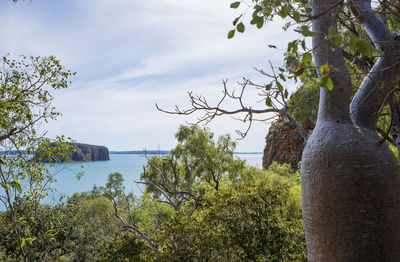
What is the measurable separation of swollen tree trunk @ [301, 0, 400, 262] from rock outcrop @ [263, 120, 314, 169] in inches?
846

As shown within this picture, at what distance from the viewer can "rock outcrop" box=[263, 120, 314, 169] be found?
23.5m

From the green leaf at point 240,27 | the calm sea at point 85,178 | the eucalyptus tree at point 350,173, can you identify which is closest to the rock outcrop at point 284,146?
the calm sea at point 85,178

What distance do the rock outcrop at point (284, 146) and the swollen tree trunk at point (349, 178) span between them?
70.5 ft

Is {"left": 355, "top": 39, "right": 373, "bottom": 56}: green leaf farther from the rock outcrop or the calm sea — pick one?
the rock outcrop

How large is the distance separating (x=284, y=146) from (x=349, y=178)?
78.7 feet

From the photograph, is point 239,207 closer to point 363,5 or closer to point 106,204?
point 363,5

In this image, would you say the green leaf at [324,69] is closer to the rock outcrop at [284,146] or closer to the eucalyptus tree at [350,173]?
the eucalyptus tree at [350,173]

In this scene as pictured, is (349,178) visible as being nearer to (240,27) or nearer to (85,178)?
(240,27)

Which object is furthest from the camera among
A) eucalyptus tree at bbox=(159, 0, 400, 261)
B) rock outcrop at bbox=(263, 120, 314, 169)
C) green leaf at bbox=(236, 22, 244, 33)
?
rock outcrop at bbox=(263, 120, 314, 169)

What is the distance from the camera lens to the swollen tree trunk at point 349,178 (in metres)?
1.65

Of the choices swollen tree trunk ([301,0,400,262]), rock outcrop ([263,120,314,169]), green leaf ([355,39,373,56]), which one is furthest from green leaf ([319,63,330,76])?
rock outcrop ([263,120,314,169])

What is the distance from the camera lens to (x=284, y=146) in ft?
80.7

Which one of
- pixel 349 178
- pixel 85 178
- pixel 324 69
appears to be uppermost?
pixel 324 69

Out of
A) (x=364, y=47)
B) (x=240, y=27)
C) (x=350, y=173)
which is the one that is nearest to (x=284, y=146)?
(x=350, y=173)
